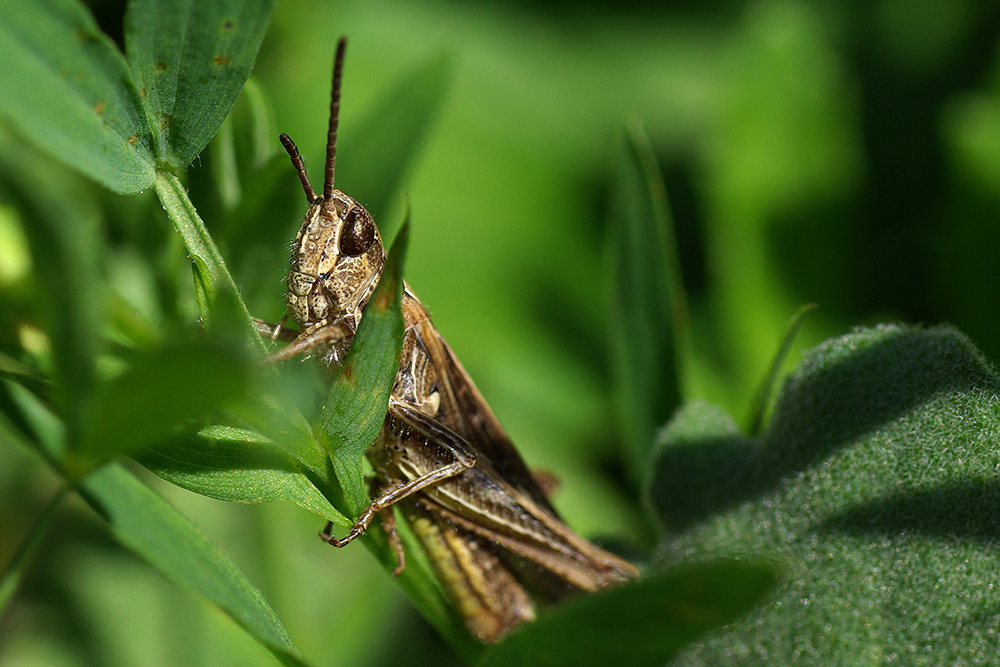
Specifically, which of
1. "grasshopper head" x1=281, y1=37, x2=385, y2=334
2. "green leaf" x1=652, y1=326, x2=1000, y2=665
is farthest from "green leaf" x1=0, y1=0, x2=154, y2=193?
"green leaf" x1=652, y1=326, x2=1000, y2=665

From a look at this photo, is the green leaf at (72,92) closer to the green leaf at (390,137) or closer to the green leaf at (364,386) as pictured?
the green leaf at (364,386)

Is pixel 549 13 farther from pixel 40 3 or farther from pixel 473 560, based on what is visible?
pixel 40 3

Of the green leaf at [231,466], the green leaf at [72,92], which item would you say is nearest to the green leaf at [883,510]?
the green leaf at [231,466]

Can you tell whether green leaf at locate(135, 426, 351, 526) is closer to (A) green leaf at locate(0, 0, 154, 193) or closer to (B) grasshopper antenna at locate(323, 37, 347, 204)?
(A) green leaf at locate(0, 0, 154, 193)

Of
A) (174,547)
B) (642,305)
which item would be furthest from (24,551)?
(642,305)

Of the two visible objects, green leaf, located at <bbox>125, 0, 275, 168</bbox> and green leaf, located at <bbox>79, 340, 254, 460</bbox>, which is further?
green leaf, located at <bbox>125, 0, 275, 168</bbox>

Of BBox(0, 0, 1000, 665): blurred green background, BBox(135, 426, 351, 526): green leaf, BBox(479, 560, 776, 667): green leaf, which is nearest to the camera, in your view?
BBox(479, 560, 776, 667): green leaf
